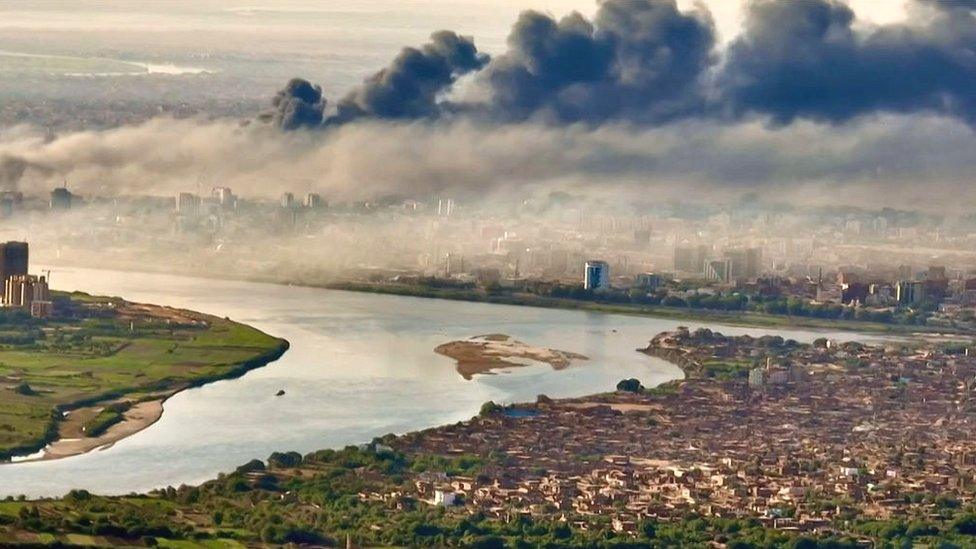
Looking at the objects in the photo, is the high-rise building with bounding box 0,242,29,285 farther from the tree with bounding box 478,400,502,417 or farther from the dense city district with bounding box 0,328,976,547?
the tree with bounding box 478,400,502,417

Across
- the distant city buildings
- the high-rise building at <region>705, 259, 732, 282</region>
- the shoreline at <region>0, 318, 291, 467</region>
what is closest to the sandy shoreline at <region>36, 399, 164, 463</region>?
the shoreline at <region>0, 318, 291, 467</region>

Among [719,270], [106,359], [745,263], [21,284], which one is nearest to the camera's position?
[106,359]

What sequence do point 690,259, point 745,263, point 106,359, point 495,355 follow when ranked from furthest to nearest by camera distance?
point 690,259
point 745,263
point 495,355
point 106,359

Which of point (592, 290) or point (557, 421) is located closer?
point (557, 421)

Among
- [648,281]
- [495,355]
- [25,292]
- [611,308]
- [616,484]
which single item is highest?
[648,281]

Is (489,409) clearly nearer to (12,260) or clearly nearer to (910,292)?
(12,260)

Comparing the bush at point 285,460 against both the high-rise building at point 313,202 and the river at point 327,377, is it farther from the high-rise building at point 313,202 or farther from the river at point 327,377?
the high-rise building at point 313,202

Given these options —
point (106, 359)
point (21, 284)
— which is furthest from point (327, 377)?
point (21, 284)

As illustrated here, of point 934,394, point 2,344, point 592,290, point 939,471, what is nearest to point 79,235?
point 592,290

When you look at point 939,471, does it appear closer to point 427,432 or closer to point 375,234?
point 427,432
